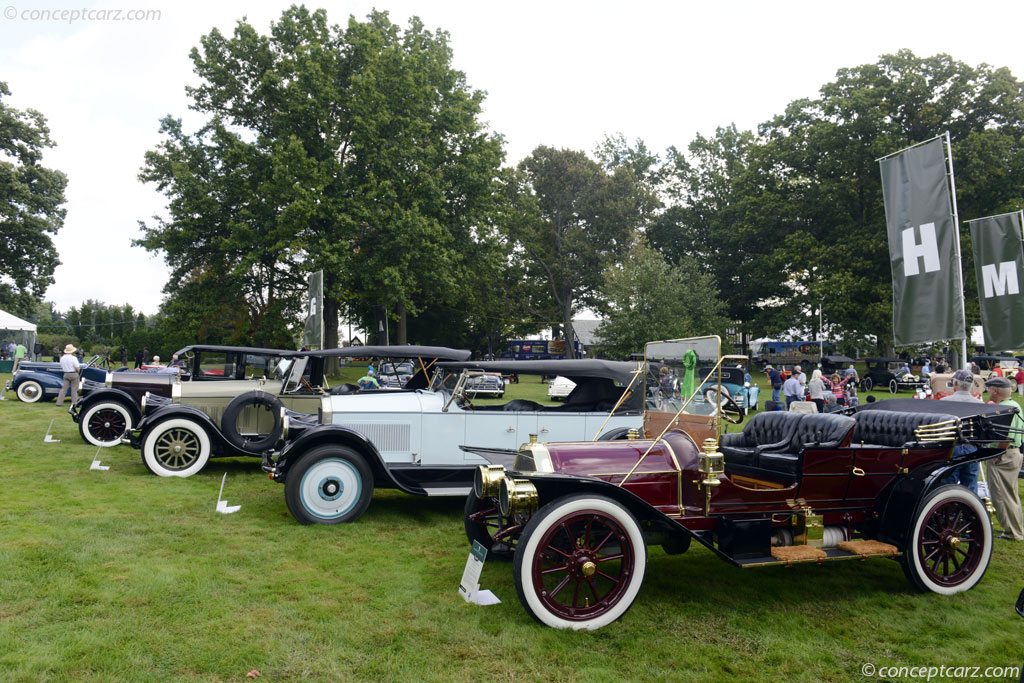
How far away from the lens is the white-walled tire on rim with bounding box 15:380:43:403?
18641 millimetres

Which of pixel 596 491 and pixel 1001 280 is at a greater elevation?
pixel 1001 280

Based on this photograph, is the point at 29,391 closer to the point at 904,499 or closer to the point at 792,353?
the point at 904,499

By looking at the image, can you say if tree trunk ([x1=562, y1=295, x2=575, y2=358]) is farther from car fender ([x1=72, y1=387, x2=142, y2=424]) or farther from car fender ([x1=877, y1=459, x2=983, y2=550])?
car fender ([x1=877, y1=459, x2=983, y2=550])

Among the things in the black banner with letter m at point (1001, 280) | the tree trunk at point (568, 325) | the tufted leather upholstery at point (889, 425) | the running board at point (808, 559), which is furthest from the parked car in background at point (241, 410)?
the tree trunk at point (568, 325)

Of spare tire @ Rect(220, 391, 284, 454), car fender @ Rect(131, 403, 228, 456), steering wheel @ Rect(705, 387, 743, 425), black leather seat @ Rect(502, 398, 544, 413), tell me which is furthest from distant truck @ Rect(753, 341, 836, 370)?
steering wheel @ Rect(705, 387, 743, 425)

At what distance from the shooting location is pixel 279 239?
25.3 metres

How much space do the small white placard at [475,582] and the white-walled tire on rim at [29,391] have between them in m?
19.3

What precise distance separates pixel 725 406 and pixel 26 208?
34.2 metres

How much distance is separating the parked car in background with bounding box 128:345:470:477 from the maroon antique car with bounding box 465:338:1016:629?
3.82 meters

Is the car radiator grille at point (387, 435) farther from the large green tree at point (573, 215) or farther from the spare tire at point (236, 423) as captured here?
the large green tree at point (573, 215)

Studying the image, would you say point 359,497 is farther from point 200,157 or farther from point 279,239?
point 200,157

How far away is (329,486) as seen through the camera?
676 cm

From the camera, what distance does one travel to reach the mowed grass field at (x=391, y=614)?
3645 mm

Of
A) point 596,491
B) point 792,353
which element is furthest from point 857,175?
point 596,491
